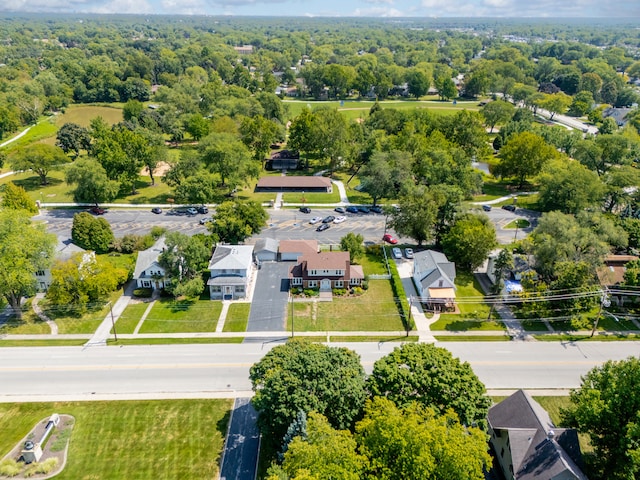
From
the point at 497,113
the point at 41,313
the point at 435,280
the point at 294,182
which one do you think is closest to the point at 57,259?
the point at 41,313

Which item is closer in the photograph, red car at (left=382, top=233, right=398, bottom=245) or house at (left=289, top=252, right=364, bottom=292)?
house at (left=289, top=252, right=364, bottom=292)

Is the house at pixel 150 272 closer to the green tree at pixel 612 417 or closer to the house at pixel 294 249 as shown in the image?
the house at pixel 294 249

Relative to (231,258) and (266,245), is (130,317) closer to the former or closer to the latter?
(231,258)

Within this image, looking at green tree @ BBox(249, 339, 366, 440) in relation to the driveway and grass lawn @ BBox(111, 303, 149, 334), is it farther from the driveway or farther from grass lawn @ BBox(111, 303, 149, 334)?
grass lawn @ BBox(111, 303, 149, 334)

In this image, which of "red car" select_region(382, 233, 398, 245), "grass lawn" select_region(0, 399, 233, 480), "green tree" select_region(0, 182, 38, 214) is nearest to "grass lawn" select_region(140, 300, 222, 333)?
"grass lawn" select_region(0, 399, 233, 480)

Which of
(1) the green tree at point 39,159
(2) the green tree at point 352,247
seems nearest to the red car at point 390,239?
(2) the green tree at point 352,247

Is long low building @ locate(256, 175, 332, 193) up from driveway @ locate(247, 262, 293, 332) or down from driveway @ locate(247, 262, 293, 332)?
down

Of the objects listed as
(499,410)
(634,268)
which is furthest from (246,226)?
(634,268)

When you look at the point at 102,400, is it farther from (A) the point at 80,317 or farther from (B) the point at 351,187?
(B) the point at 351,187
